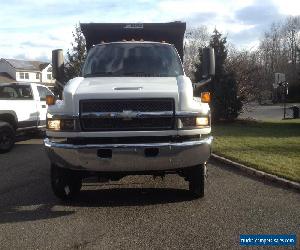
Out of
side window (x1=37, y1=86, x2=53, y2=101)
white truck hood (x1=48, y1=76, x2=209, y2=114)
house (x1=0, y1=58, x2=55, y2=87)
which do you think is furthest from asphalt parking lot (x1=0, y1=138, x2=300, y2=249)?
house (x1=0, y1=58, x2=55, y2=87)

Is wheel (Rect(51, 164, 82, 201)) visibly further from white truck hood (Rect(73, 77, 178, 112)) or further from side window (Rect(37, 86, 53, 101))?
side window (Rect(37, 86, 53, 101))

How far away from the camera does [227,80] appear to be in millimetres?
21141

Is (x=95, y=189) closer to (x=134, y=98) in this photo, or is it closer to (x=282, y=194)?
(x=134, y=98)

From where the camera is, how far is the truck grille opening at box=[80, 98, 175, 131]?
18.6 feet

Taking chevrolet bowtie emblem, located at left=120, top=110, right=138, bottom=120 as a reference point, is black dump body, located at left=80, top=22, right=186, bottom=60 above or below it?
above

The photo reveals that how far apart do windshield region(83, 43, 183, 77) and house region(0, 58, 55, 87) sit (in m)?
68.3

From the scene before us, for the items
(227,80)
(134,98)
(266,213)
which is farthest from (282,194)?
(227,80)

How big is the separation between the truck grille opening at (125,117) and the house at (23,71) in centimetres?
7018

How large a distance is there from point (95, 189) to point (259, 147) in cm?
585

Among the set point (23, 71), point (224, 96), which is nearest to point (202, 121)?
point (224, 96)

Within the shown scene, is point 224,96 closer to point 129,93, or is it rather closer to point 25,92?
point 25,92

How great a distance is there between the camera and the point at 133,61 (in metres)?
7.26

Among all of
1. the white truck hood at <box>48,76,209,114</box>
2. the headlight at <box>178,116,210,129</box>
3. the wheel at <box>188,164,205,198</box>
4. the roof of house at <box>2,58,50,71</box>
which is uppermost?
the roof of house at <box>2,58,50,71</box>

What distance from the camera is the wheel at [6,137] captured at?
1194 centimetres
